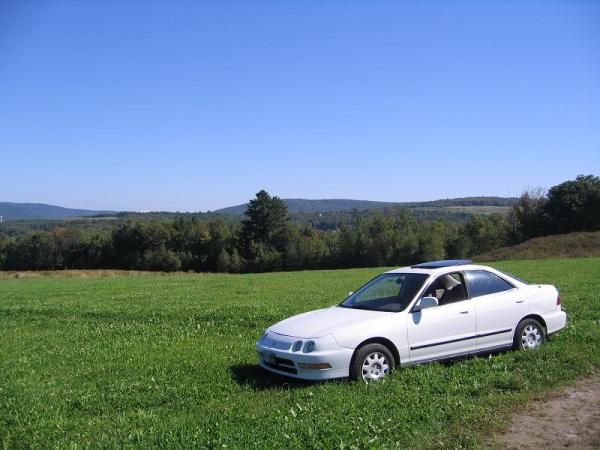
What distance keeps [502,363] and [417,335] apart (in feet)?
4.11

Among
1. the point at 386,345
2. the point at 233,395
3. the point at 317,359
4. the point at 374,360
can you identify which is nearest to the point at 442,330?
the point at 386,345

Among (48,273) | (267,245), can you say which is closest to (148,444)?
(48,273)

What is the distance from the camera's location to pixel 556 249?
4650cm

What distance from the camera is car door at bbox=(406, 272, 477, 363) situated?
23.3 feet

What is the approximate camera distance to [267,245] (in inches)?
3327

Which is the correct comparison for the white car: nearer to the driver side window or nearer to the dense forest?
the driver side window

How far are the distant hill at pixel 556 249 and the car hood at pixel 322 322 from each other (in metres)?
42.0

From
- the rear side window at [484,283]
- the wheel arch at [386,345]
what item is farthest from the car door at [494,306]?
the wheel arch at [386,345]

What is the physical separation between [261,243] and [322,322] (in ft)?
253

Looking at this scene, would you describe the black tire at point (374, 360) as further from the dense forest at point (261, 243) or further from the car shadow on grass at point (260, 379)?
the dense forest at point (261, 243)

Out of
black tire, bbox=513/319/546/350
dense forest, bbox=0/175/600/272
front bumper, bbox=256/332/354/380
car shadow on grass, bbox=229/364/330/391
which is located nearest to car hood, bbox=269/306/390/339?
front bumper, bbox=256/332/354/380

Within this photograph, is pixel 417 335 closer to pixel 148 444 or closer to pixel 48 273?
pixel 148 444

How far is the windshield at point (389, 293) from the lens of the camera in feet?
24.7

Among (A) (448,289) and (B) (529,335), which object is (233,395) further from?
(B) (529,335)
